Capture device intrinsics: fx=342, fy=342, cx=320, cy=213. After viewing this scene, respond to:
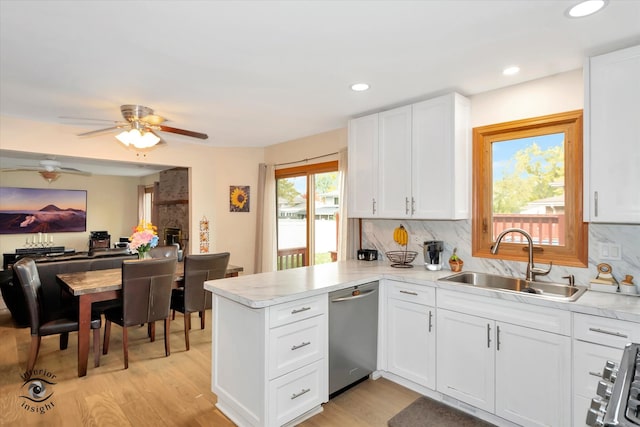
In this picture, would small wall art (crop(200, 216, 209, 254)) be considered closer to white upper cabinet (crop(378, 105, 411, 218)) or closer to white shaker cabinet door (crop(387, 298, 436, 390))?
white upper cabinet (crop(378, 105, 411, 218))

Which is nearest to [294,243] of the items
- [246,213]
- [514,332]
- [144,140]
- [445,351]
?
[246,213]

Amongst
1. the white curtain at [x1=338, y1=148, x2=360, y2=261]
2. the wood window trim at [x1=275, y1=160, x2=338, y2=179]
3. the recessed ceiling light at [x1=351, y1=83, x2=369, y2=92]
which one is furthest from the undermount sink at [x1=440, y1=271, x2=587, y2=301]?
the wood window trim at [x1=275, y1=160, x2=338, y2=179]

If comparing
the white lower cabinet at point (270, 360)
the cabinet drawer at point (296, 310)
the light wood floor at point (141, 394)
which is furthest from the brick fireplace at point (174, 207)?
the cabinet drawer at point (296, 310)

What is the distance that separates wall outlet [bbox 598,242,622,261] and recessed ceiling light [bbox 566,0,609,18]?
149cm

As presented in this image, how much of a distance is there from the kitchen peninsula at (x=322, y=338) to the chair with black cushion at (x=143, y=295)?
1.01 meters

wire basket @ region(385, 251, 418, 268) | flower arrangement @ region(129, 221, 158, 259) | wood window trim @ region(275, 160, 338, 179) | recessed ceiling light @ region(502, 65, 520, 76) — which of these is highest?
recessed ceiling light @ region(502, 65, 520, 76)

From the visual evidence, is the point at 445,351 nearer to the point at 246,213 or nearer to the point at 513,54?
the point at 513,54

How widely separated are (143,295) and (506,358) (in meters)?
2.97

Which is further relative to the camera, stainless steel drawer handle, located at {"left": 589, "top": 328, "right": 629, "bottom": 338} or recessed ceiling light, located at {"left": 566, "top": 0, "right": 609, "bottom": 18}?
stainless steel drawer handle, located at {"left": 589, "top": 328, "right": 629, "bottom": 338}

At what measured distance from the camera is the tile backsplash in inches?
89.1

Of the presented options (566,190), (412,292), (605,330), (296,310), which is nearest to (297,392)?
(296,310)

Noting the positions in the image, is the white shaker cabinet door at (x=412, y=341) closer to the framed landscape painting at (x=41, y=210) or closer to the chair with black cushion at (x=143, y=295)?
the chair with black cushion at (x=143, y=295)

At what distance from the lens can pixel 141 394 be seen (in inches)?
104

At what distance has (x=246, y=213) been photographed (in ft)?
18.6
